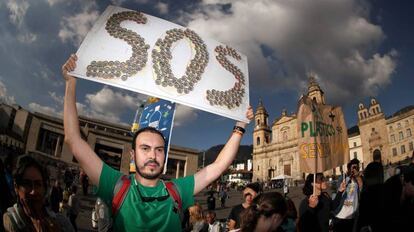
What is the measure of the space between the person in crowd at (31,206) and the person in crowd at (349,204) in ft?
17.1

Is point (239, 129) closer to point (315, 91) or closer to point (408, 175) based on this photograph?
point (408, 175)

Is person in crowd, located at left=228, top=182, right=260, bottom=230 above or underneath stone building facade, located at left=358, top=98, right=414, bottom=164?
underneath

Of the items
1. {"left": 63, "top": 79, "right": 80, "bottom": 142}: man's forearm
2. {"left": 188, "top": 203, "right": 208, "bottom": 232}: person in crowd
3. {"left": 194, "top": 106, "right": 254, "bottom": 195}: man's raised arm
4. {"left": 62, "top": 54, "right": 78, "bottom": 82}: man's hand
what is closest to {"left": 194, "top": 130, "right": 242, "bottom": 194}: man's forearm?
{"left": 194, "top": 106, "right": 254, "bottom": 195}: man's raised arm

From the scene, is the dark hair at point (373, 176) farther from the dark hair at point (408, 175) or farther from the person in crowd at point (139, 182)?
the person in crowd at point (139, 182)

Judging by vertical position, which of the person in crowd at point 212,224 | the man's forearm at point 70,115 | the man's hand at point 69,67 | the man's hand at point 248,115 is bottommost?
the person in crowd at point 212,224

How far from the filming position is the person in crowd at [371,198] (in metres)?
3.69

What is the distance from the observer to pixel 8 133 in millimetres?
29078

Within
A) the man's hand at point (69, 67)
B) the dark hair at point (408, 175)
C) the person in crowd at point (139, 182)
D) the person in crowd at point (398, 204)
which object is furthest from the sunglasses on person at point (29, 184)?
the dark hair at point (408, 175)

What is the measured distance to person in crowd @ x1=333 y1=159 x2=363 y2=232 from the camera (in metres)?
5.75

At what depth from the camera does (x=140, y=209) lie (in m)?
2.09

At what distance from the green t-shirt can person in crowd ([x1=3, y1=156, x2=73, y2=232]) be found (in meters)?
0.65

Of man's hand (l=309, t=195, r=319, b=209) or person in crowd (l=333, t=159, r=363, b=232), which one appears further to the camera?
person in crowd (l=333, t=159, r=363, b=232)

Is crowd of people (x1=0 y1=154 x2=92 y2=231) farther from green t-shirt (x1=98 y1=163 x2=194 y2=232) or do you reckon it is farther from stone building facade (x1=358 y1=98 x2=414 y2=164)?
stone building facade (x1=358 y1=98 x2=414 y2=164)

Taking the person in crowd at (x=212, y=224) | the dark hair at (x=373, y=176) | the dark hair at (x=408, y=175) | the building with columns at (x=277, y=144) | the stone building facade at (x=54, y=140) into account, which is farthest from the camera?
the building with columns at (x=277, y=144)
